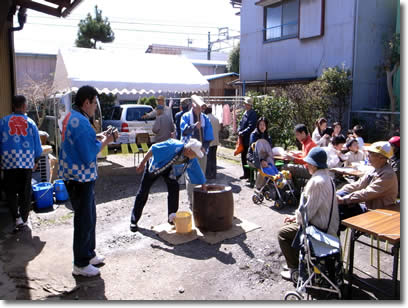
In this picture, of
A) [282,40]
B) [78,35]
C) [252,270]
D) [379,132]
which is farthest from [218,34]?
[252,270]

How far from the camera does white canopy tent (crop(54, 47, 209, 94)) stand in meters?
9.95

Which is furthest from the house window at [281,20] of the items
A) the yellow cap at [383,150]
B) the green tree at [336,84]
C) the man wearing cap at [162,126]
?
the yellow cap at [383,150]

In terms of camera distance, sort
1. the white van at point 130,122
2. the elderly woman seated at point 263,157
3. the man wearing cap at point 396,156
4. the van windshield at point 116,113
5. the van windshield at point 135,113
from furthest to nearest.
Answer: the van windshield at point 116,113 < the van windshield at point 135,113 < the white van at point 130,122 < the elderly woman seated at point 263,157 < the man wearing cap at point 396,156

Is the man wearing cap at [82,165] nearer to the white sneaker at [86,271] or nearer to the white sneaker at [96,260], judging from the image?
the white sneaker at [86,271]

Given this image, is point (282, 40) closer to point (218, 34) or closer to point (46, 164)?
point (46, 164)

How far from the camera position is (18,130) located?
487cm

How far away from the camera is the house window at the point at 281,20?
14640 mm

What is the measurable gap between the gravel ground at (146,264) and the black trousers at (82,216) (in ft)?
0.97

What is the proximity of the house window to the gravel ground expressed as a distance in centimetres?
1077

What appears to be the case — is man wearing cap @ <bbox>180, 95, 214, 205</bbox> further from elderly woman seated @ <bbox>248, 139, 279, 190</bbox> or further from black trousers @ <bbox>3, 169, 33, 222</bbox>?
black trousers @ <bbox>3, 169, 33, 222</bbox>

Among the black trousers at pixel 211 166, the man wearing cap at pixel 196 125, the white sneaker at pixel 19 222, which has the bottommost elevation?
the white sneaker at pixel 19 222

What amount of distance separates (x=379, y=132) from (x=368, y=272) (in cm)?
801

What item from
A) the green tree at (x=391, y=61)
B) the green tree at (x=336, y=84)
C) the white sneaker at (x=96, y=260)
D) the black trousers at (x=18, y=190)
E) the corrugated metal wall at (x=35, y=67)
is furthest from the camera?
the corrugated metal wall at (x=35, y=67)

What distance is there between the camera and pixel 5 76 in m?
6.21
